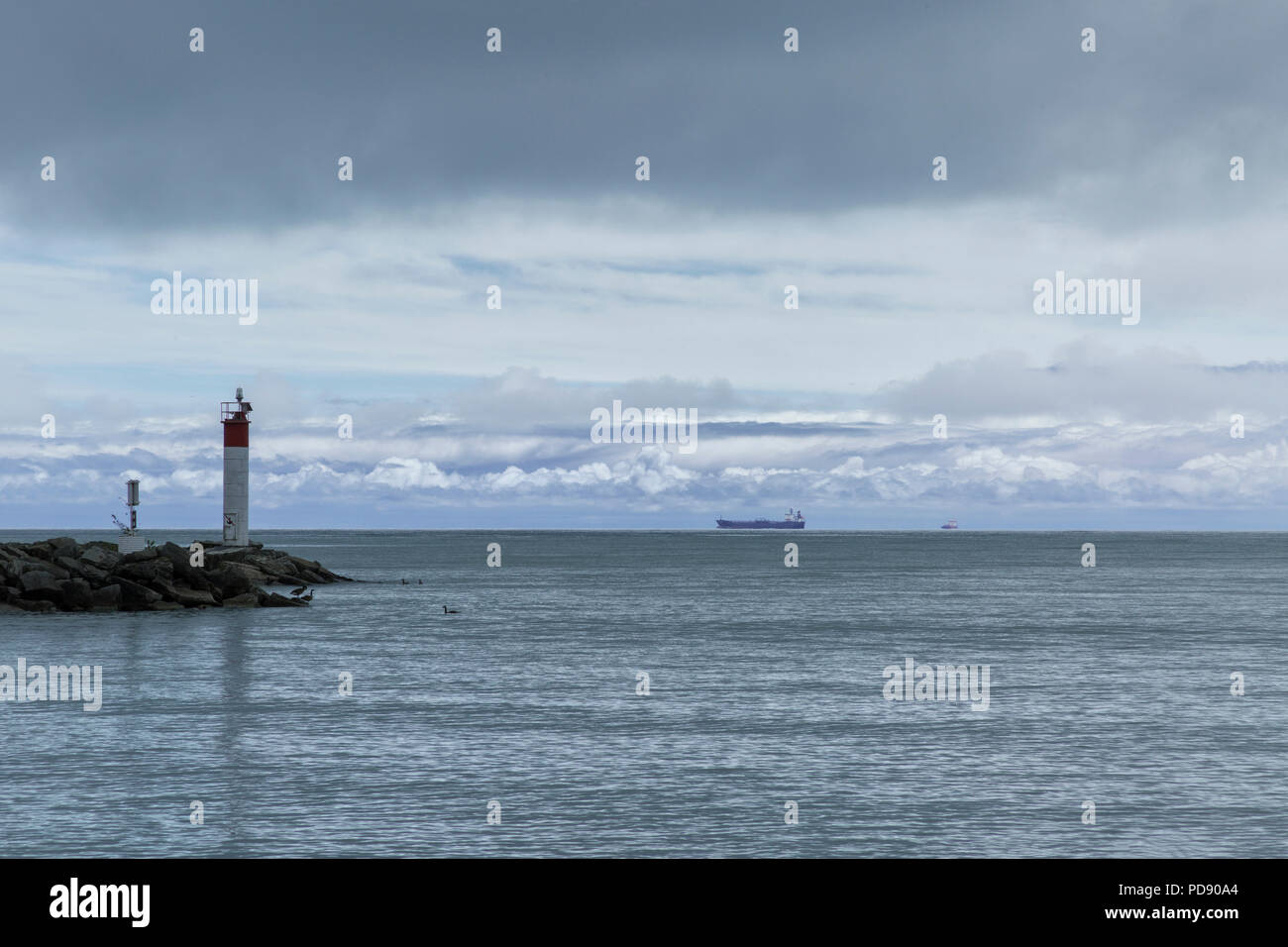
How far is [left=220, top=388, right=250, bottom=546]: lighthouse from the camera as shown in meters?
83.4

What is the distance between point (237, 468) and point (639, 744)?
65.6m

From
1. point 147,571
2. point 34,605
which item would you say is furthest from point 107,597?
point 147,571

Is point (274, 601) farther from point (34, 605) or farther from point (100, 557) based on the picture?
point (100, 557)

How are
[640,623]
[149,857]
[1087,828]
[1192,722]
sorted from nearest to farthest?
[149,857]
[1087,828]
[1192,722]
[640,623]

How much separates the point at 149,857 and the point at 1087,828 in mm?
13005

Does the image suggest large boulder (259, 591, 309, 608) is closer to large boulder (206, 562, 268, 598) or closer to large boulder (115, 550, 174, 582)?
large boulder (206, 562, 268, 598)

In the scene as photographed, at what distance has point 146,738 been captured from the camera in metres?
25.2

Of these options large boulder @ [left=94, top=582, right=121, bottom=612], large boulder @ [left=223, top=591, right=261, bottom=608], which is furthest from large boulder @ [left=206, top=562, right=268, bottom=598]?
large boulder @ [left=94, top=582, right=121, bottom=612]

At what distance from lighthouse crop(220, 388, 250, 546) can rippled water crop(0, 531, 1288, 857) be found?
29.6 meters

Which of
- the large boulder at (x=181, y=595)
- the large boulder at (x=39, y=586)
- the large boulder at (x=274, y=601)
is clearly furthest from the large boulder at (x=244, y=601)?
the large boulder at (x=39, y=586)

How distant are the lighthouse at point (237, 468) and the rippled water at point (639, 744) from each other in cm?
2959

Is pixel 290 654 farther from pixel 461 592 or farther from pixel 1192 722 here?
pixel 461 592
